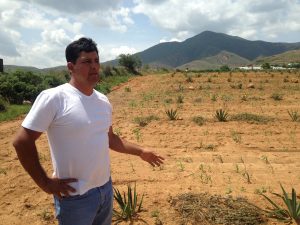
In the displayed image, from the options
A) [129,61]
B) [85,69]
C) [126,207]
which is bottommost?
[126,207]

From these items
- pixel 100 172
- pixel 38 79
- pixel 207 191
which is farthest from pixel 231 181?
pixel 38 79

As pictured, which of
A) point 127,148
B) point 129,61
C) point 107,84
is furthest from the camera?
point 129,61

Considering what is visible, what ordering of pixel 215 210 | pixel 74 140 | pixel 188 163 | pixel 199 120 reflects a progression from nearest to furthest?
pixel 74 140 < pixel 215 210 < pixel 188 163 < pixel 199 120

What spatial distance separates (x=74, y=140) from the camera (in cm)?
209

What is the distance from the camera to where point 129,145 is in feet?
8.90

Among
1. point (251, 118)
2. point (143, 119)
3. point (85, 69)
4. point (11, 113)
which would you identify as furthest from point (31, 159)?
point (11, 113)

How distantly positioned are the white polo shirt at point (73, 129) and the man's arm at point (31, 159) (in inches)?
2.1

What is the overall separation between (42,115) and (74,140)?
0.23 m

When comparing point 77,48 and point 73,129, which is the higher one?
point 77,48

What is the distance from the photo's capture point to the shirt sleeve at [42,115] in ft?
6.44

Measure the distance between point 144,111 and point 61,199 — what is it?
30.7 ft

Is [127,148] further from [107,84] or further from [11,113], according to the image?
[107,84]

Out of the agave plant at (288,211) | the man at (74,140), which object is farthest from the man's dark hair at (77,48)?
the agave plant at (288,211)

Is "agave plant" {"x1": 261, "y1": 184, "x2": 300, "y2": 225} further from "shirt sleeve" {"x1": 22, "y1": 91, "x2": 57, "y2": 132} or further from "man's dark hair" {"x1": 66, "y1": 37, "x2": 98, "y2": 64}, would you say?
"shirt sleeve" {"x1": 22, "y1": 91, "x2": 57, "y2": 132}
